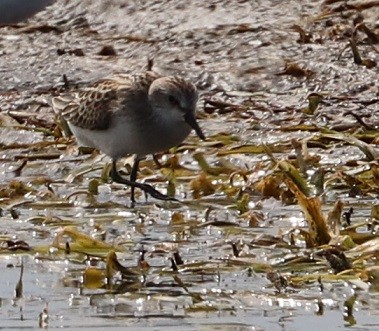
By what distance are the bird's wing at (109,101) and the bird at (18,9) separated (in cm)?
393

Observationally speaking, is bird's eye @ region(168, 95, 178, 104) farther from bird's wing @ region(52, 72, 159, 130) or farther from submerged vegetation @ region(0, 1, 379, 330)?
submerged vegetation @ region(0, 1, 379, 330)

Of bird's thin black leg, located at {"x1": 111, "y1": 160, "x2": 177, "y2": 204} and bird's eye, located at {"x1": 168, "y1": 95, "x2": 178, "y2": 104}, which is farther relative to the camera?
bird's eye, located at {"x1": 168, "y1": 95, "x2": 178, "y2": 104}

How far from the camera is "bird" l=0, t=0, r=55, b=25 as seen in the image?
15008 mm

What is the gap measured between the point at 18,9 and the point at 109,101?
14.7 feet

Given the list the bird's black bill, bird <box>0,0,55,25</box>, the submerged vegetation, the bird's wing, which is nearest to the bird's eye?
the bird's black bill

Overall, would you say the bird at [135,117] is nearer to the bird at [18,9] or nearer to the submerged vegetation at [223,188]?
the submerged vegetation at [223,188]

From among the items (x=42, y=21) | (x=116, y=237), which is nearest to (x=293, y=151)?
(x=116, y=237)

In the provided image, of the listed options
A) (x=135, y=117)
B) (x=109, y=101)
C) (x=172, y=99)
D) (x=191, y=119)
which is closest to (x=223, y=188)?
(x=191, y=119)

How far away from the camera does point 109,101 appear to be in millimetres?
10828

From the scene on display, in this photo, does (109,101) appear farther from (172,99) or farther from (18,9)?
(18,9)

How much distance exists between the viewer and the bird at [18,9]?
15008 millimetres

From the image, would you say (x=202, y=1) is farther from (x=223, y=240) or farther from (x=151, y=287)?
(x=151, y=287)

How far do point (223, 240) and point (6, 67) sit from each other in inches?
223

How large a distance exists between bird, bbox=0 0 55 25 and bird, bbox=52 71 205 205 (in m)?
3.96
